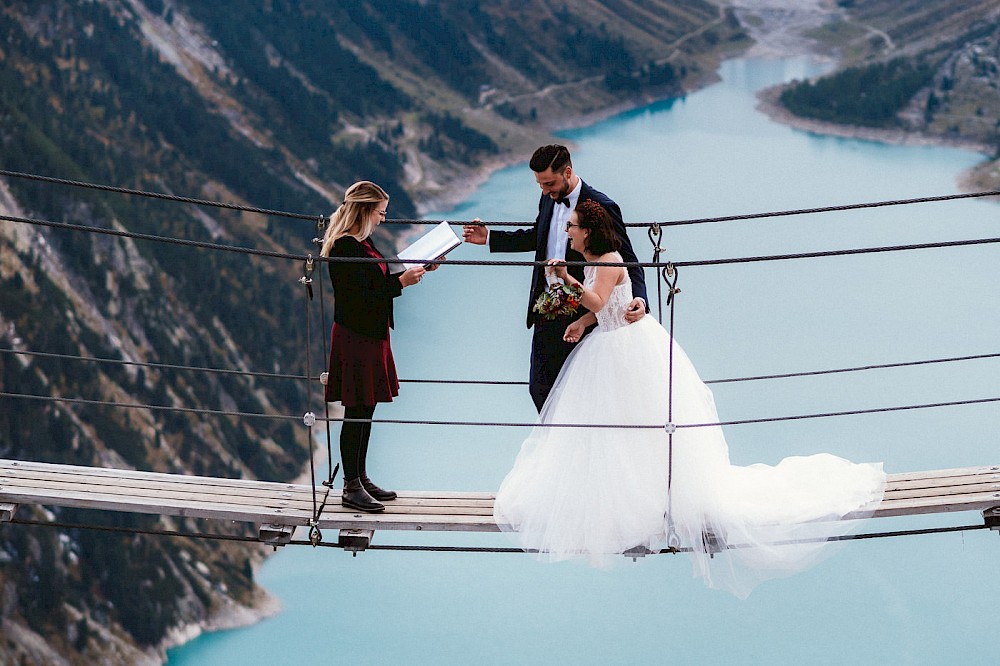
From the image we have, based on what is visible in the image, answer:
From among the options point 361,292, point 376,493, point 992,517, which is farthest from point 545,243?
point 992,517

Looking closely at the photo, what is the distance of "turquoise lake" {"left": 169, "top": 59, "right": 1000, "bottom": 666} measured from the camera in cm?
Result: 3559

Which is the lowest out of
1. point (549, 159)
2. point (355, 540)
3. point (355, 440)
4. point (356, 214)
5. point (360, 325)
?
point (355, 540)

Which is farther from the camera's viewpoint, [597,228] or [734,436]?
[734,436]

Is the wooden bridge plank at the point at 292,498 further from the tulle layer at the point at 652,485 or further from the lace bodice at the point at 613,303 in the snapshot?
the lace bodice at the point at 613,303

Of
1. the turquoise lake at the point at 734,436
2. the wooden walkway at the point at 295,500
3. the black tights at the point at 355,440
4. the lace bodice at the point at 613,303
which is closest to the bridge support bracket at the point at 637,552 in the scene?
the wooden walkway at the point at 295,500

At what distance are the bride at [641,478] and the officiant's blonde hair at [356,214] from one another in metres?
0.75

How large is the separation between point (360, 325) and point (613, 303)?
103cm

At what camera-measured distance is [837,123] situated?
224ft

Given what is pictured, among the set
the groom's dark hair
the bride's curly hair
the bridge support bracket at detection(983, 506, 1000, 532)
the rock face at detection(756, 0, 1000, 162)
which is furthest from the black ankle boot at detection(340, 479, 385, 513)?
the rock face at detection(756, 0, 1000, 162)

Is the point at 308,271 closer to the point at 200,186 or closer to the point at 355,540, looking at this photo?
the point at 355,540

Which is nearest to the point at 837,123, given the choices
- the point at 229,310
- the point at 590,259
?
the point at 229,310

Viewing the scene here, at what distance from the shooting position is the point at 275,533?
533 cm

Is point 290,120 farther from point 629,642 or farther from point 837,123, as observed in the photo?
point 629,642

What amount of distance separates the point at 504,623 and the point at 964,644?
12237 mm
